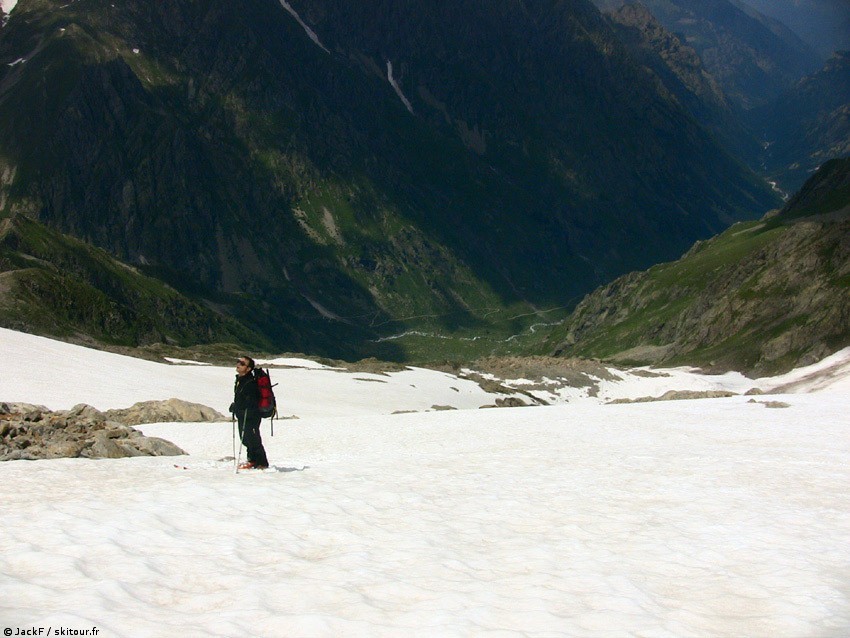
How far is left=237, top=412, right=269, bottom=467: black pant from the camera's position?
20.3 meters

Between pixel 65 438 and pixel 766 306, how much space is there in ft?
430

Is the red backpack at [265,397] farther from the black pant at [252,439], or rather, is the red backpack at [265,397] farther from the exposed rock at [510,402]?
the exposed rock at [510,402]

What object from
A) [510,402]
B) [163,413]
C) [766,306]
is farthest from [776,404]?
[766,306]

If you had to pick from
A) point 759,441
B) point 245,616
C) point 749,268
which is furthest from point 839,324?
point 245,616

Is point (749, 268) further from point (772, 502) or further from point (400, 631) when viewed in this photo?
point (400, 631)

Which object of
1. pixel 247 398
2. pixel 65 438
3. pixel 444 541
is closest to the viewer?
pixel 444 541

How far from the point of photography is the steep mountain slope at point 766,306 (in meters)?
110

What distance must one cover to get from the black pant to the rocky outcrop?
15.3 feet

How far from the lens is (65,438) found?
2325cm

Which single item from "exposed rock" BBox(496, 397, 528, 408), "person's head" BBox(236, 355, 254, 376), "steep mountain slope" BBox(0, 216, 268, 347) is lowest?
"exposed rock" BBox(496, 397, 528, 408)

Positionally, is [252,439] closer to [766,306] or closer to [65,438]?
[65,438]

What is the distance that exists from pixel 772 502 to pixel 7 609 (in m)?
14.6

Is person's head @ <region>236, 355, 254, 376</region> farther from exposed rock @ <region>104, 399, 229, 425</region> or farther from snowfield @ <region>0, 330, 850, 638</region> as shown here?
exposed rock @ <region>104, 399, 229, 425</region>

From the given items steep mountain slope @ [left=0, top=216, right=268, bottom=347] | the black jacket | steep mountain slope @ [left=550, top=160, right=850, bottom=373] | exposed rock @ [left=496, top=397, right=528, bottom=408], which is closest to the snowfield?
the black jacket
